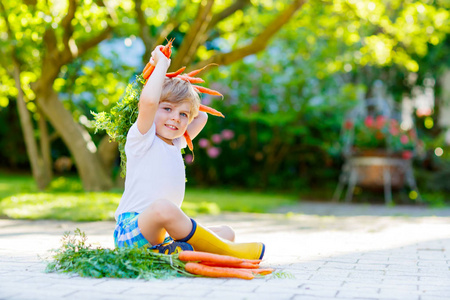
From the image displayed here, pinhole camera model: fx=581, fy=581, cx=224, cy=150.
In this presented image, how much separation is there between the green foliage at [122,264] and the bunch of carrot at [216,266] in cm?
6

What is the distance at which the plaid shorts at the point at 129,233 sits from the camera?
127 inches

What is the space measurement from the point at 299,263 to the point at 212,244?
0.73m

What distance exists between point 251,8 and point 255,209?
4555mm

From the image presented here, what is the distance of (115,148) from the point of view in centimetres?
915

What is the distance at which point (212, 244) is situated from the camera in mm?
3248

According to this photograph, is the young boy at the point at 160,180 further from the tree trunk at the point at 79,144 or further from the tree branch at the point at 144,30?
the tree trunk at the point at 79,144

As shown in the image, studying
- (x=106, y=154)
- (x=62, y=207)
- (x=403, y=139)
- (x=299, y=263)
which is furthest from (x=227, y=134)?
(x=299, y=263)

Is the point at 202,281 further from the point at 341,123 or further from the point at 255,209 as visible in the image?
the point at 341,123

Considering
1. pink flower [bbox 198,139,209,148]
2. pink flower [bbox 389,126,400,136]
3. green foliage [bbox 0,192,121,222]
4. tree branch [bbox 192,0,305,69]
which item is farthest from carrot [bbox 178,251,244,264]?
pink flower [bbox 198,139,209,148]

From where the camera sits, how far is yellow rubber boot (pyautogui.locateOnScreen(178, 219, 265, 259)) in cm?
321

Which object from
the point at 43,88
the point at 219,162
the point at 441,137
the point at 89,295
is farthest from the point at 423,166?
the point at 89,295

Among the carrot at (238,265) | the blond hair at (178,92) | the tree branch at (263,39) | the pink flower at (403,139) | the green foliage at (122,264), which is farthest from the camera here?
the pink flower at (403,139)

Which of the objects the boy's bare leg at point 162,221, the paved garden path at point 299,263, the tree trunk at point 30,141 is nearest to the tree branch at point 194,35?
the paved garden path at point 299,263

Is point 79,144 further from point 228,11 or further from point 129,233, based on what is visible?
point 129,233
